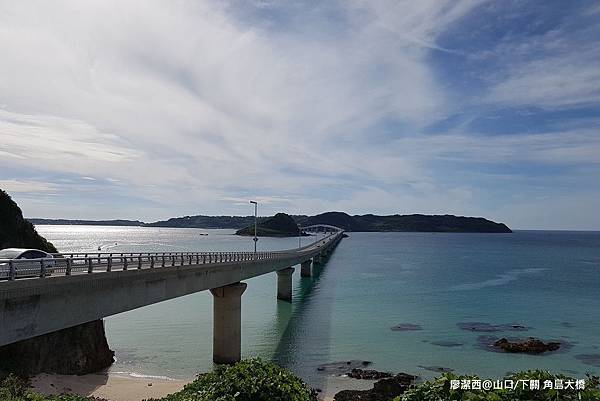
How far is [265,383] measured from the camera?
12641 mm

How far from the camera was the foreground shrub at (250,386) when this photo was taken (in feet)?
40.6

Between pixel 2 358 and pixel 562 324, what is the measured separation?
2135 inches

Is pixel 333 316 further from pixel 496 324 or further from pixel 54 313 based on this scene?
pixel 54 313

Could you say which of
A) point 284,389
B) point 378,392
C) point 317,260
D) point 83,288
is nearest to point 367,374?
point 378,392

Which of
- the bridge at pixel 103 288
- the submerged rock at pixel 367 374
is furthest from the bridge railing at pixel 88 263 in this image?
the submerged rock at pixel 367 374

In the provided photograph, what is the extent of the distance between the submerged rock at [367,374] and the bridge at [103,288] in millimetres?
9095

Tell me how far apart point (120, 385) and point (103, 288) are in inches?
466

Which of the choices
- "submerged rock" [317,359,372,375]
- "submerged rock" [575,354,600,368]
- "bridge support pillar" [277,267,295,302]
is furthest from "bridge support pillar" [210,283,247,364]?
"bridge support pillar" [277,267,295,302]

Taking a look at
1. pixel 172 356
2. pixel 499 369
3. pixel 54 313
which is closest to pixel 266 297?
pixel 172 356

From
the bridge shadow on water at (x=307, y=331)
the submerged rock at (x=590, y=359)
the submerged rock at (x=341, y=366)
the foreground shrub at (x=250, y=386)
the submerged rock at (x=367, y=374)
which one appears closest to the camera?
the foreground shrub at (x=250, y=386)

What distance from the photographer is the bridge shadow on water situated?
35484mm

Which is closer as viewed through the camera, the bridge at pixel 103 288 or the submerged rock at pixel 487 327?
the bridge at pixel 103 288

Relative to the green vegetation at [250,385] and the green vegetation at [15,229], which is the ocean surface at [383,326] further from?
the green vegetation at [250,385]

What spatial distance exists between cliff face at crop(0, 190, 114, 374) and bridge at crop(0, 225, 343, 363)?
27.0ft
